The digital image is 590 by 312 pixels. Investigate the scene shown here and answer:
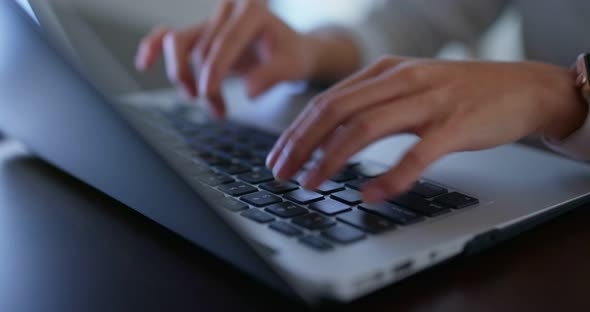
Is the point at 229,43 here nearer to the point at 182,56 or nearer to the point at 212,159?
the point at 182,56

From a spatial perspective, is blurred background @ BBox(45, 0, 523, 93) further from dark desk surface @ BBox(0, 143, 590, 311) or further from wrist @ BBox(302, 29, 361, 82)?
dark desk surface @ BBox(0, 143, 590, 311)

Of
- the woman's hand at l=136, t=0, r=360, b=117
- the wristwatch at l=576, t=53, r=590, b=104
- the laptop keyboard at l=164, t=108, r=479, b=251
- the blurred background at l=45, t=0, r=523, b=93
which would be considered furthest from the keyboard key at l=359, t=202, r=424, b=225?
the blurred background at l=45, t=0, r=523, b=93

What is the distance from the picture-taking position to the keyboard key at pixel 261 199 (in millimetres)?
371

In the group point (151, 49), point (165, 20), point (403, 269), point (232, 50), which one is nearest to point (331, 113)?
point (403, 269)

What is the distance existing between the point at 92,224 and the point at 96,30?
4.73ft

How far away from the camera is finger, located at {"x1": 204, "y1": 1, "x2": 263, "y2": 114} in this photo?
714mm

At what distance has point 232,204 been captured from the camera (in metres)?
0.37

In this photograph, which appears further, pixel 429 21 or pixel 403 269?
pixel 429 21

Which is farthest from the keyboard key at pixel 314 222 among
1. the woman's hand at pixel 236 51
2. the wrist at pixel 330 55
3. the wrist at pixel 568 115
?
the wrist at pixel 330 55

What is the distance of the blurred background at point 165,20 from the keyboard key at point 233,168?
553 millimetres

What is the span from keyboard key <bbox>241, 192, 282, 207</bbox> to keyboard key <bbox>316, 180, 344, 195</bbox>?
1.4 inches

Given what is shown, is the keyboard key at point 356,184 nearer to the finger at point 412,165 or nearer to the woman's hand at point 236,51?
the finger at point 412,165

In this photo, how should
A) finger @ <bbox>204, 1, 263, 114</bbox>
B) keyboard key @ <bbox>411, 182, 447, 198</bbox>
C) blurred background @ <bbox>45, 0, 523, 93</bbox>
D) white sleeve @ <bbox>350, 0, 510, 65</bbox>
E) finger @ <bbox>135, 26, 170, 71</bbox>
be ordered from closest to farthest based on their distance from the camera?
keyboard key @ <bbox>411, 182, 447, 198</bbox>, finger @ <bbox>204, 1, 263, 114</bbox>, finger @ <bbox>135, 26, 170, 71</bbox>, white sleeve @ <bbox>350, 0, 510, 65</bbox>, blurred background @ <bbox>45, 0, 523, 93</bbox>

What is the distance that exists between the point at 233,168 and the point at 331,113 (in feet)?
0.40
